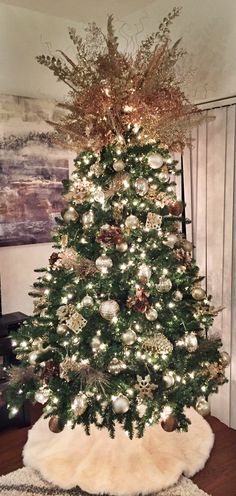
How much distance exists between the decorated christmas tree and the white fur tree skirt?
0.93 feet

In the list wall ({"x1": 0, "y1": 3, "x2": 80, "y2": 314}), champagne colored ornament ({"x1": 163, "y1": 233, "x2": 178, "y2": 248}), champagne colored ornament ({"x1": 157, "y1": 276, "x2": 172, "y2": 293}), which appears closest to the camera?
champagne colored ornament ({"x1": 157, "y1": 276, "x2": 172, "y2": 293})

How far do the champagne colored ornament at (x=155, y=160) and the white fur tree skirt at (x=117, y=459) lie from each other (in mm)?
1515

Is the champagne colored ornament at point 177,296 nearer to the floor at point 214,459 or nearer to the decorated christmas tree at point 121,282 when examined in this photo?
the decorated christmas tree at point 121,282

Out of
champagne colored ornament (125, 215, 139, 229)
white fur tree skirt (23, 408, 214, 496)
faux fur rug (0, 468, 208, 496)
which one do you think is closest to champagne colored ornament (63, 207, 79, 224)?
champagne colored ornament (125, 215, 139, 229)

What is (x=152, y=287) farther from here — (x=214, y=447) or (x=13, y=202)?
(x=13, y=202)

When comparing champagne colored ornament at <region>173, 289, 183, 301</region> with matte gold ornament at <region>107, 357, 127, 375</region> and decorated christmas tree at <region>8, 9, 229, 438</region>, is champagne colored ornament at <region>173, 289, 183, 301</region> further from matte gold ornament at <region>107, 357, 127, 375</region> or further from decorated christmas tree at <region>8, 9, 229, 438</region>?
matte gold ornament at <region>107, 357, 127, 375</region>

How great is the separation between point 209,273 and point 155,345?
1.03 meters

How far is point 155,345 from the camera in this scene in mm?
1993

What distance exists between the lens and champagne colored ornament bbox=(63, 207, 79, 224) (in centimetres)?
221

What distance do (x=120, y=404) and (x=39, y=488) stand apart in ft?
2.47

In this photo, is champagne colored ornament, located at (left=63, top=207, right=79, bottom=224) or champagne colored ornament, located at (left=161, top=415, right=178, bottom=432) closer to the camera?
champagne colored ornament, located at (left=161, top=415, right=178, bottom=432)

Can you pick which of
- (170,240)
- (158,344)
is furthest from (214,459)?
(170,240)

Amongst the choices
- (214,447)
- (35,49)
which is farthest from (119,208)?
(35,49)

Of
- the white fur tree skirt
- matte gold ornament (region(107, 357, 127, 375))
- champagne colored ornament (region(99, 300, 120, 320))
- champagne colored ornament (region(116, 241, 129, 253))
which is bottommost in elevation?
the white fur tree skirt
